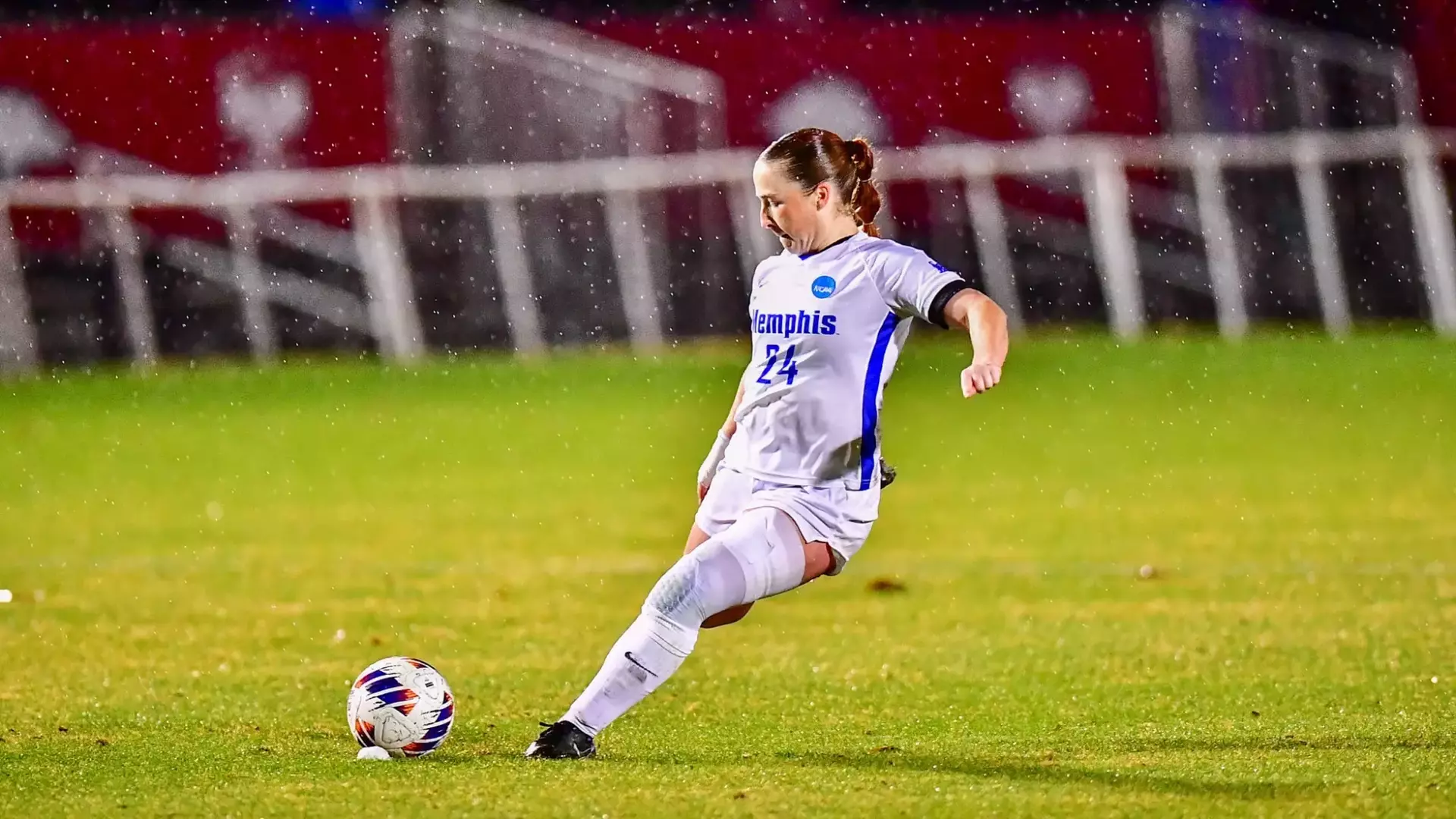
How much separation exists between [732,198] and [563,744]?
1893cm

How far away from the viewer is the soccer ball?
21.2 ft

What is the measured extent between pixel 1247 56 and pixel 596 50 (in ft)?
22.6

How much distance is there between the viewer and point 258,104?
84.9 feet

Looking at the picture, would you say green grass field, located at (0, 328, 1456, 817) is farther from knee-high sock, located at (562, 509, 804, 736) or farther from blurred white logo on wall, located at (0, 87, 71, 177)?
blurred white logo on wall, located at (0, 87, 71, 177)

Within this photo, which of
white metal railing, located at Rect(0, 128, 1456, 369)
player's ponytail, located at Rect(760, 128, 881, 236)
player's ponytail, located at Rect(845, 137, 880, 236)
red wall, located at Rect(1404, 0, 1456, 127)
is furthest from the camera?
red wall, located at Rect(1404, 0, 1456, 127)

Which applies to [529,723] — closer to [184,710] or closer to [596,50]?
[184,710]

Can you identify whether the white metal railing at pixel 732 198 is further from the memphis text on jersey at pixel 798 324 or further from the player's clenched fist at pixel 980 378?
the player's clenched fist at pixel 980 378

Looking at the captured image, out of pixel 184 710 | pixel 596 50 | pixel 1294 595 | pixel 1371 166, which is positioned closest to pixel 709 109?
pixel 596 50

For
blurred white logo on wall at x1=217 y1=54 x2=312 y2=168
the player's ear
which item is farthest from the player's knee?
blurred white logo on wall at x1=217 y1=54 x2=312 y2=168

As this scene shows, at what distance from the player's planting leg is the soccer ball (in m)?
0.29

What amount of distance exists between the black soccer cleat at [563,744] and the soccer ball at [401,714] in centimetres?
29

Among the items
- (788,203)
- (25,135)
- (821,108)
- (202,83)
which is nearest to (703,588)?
(788,203)

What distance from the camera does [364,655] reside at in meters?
8.77

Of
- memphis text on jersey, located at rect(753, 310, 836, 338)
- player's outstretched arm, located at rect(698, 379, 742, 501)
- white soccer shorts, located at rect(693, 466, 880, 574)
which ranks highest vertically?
memphis text on jersey, located at rect(753, 310, 836, 338)
